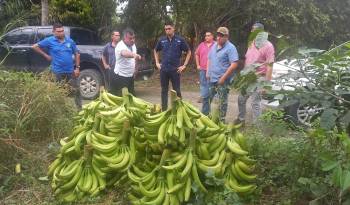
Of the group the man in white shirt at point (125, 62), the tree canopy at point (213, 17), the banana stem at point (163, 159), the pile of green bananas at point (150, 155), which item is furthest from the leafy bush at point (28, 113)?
the tree canopy at point (213, 17)

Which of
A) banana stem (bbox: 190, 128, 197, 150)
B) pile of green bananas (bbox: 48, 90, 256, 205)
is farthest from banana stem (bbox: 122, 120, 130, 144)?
banana stem (bbox: 190, 128, 197, 150)

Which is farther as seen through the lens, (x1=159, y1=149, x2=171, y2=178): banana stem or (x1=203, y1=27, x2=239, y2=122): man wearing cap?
(x1=203, y1=27, x2=239, y2=122): man wearing cap

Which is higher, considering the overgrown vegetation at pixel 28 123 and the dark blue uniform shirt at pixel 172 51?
the dark blue uniform shirt at pixel 172 51

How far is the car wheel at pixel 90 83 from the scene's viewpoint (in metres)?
12.5

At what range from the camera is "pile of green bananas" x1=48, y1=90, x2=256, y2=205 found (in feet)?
14.5

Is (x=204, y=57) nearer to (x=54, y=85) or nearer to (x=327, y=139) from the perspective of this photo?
(x=54, y=85)

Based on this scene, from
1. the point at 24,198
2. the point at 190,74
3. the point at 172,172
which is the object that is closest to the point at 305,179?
the point at 172,172

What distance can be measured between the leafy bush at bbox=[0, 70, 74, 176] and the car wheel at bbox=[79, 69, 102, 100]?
5.47 m

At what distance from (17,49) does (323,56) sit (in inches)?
422

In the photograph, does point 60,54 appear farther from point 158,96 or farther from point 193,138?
point 193,138

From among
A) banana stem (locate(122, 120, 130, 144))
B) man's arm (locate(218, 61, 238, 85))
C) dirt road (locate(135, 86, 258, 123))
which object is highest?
man's arm (locate(218, 61, 238, 85))

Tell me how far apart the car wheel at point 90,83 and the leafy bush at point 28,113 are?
5.47 m

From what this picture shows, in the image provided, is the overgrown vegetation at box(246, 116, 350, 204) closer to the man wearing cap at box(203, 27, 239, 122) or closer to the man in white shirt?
the man wearing cap at box(203, 27, 239, 122)

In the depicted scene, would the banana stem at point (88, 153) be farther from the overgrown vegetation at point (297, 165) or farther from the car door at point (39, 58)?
the car door at point (39, 58)
